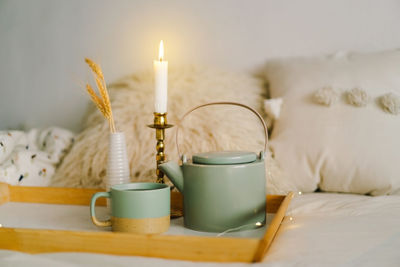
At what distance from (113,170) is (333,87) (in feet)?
2.36

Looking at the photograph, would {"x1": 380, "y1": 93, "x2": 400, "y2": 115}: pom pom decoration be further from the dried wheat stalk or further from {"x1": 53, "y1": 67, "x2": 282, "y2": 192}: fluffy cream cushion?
the dried wheat stalk

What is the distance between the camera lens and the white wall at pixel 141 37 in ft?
5.35

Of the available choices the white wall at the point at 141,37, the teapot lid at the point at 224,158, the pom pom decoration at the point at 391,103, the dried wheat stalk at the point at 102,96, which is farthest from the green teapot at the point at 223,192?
the white wall at the point at 141,37

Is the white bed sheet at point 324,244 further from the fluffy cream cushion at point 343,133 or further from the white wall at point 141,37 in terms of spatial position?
the white wall at point 141,37

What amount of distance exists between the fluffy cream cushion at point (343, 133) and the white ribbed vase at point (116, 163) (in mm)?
505

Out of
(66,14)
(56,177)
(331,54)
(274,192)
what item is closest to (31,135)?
(56,177)

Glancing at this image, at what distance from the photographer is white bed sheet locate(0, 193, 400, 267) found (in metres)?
0.69

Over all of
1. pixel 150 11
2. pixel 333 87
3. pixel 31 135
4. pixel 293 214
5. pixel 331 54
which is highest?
pixel 150 11

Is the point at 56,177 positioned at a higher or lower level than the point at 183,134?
lower

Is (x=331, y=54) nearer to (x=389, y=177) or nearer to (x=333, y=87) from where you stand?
(x=333, y=87)

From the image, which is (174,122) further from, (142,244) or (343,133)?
(142,244)

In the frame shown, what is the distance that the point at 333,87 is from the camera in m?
1.36

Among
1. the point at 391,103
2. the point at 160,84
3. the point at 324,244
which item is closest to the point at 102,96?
the point at 160,84

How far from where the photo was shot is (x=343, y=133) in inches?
51.2
